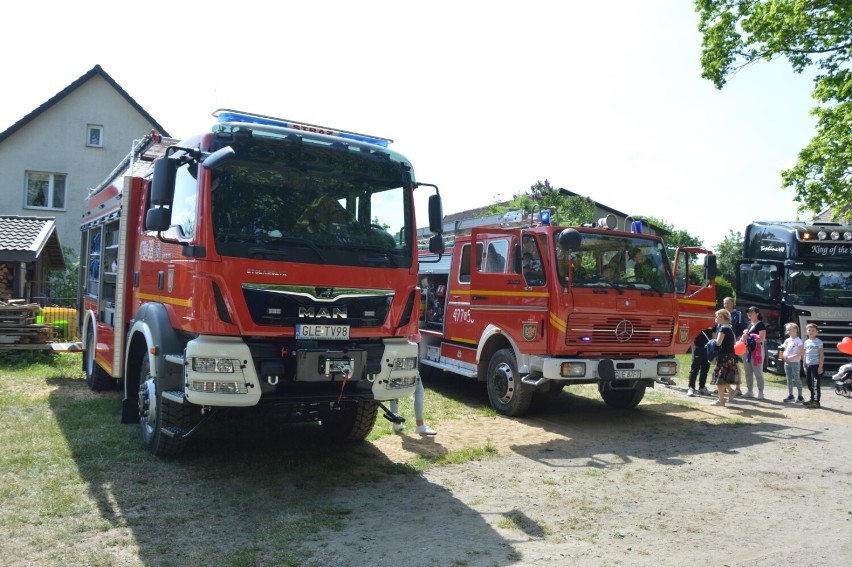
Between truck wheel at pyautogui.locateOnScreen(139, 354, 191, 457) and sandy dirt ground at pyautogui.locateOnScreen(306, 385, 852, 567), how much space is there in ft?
5.65

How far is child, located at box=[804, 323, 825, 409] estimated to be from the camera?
11.9 meters

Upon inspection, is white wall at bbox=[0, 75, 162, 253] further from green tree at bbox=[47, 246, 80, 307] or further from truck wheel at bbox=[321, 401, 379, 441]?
truck wheel at bbox=[321, 401, 379, 441]

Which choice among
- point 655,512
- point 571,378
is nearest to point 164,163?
point 655,512

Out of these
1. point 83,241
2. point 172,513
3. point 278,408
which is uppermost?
point 83,241

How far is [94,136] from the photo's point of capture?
2739cm

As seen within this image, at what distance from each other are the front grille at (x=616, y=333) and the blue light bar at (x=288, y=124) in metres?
3.79

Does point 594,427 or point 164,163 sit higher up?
point 164,163

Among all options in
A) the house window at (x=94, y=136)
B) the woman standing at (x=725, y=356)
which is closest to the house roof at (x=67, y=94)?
the house window at (x=94, y=136)

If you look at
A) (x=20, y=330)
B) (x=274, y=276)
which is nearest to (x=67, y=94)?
(x=20, y=330)

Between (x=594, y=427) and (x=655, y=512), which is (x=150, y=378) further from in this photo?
(x=594, y=427)

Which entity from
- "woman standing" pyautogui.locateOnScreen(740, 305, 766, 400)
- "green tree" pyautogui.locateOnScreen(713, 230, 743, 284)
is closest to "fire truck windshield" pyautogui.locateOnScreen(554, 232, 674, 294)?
"woman standing" pyautogui.locateOnScreen(740, 305, 766, 400)

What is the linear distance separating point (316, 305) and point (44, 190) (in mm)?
24340

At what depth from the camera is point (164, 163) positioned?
20.5ft

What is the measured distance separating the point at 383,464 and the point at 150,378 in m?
2.45
